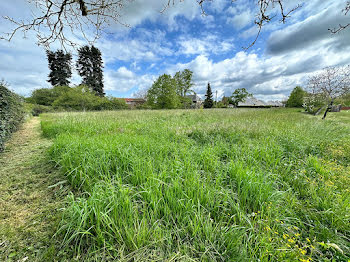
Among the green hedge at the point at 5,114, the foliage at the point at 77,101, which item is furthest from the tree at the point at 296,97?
the foliage at the point at 77,101

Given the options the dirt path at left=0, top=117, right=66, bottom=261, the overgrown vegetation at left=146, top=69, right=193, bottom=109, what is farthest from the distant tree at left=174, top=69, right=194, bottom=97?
the dirt path at left=0, top=117, right=66, bottom=261

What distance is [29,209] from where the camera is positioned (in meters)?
1.79

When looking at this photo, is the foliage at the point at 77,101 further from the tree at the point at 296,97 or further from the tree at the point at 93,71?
the tree at the point at 296,97

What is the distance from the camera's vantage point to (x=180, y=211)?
1.57 metres

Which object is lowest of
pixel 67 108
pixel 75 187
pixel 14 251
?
pixel 14 251

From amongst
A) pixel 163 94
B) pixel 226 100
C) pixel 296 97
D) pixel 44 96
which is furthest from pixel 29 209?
pixel 226 100

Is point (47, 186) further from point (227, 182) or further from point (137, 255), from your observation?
point (227, 182)

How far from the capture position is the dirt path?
130 centimetres

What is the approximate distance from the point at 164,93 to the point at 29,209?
3314 cm

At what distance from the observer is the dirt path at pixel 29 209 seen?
130cm

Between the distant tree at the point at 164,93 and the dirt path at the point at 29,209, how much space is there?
1233 inches

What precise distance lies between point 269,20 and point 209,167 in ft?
10.1

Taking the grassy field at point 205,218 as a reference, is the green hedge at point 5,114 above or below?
above

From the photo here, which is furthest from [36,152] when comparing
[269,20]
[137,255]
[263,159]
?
[269,20]
